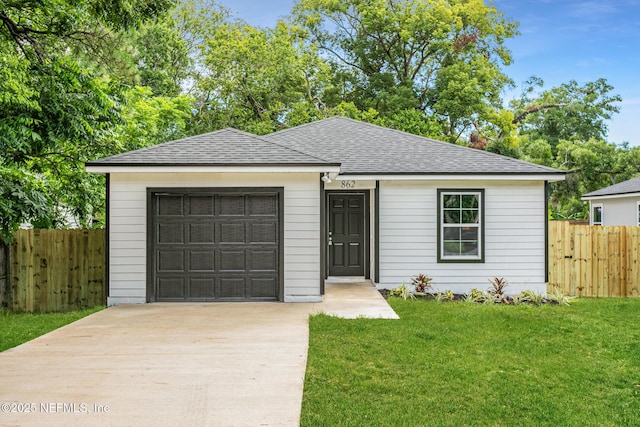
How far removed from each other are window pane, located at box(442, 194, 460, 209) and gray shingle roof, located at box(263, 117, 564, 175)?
613mm

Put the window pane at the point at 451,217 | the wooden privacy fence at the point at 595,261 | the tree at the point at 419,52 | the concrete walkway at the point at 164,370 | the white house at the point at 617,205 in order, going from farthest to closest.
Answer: the tree at the point at 419,52, the white house at the point at 617,205, the wooden privacy fence at the point at 595,261, the window pane at the point at 451,217, the concrete walkway at the point at 164,370

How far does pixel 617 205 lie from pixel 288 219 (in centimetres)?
1418

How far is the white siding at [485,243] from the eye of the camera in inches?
440

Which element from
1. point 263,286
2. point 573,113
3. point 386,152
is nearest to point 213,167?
point 263,286

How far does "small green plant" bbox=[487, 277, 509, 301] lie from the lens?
10.5 metres

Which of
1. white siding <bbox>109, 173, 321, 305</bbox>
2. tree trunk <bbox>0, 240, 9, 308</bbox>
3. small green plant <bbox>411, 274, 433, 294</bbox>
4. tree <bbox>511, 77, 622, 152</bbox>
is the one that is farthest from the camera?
tree <bbox>511, 77, 622, 152</bbox>

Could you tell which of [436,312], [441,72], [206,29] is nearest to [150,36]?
[206,29]

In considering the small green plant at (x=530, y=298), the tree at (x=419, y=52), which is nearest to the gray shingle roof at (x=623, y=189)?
the tree at (x=419, y=52)

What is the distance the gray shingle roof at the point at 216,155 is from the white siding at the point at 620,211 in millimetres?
13054

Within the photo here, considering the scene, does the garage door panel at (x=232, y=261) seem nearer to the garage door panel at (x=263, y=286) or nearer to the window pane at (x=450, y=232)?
the garage door panel at (x=263, y=286)

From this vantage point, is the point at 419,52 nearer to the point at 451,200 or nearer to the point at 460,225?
the point at 451,200

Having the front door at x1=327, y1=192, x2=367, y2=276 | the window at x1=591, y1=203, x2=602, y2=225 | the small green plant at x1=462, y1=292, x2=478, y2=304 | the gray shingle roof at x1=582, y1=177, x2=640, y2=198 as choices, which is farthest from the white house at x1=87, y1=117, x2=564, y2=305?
the window at x1=591, y1=203, x2=602, y2=225

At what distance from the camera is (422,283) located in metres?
10.8

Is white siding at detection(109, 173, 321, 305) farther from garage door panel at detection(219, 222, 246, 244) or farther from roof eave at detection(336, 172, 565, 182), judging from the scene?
roof eave at detection(336, 172, 565, 182)
